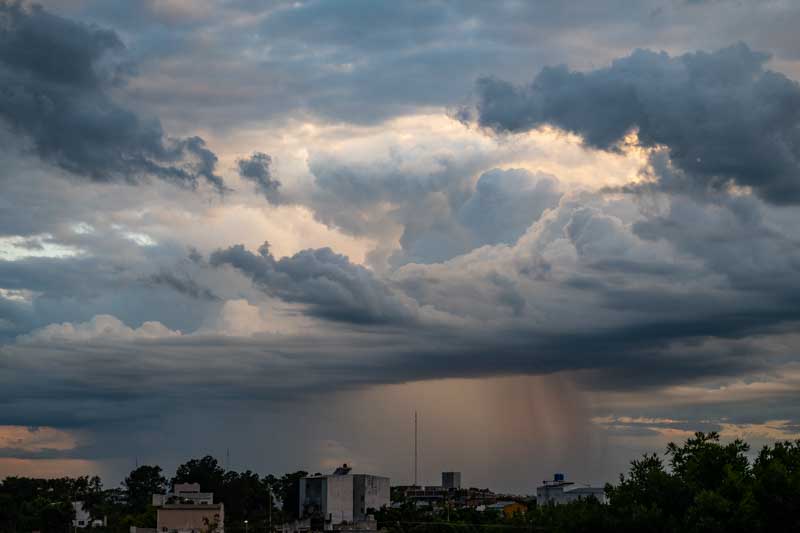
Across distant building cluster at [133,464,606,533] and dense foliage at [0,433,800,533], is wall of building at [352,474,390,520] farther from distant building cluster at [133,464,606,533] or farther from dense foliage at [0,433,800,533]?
dense foliage at [0,433,800,533]

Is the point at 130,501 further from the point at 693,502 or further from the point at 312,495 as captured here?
the point at 693,502

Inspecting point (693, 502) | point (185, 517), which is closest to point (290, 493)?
point (185, 517)

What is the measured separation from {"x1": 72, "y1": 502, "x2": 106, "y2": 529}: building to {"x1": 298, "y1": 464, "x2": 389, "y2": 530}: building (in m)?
30.7

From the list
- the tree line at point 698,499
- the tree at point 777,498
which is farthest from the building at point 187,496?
the tree at point 777,498

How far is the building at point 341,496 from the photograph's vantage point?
14162cm

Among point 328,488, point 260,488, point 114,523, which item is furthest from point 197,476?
point 328,488

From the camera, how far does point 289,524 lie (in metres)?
134

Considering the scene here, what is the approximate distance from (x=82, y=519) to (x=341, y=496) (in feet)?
139

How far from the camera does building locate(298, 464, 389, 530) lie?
14162 centimetres

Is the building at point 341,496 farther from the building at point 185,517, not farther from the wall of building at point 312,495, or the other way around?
the building at point 185,517

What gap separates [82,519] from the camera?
15925 centimetres

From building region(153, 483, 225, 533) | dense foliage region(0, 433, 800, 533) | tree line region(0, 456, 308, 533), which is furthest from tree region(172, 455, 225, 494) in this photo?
dense foliage region(0, 433, 800, 533)

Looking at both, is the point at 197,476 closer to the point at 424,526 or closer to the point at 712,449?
the point at 424,526

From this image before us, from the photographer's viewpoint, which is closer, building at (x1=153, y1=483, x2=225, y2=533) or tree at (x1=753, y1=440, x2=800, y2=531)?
tree at (x1=753, y1=440, x2=800, y2=531)
